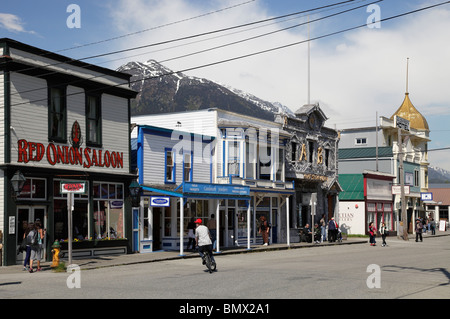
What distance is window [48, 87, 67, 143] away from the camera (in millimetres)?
25125

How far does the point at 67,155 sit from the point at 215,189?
25.5 ft

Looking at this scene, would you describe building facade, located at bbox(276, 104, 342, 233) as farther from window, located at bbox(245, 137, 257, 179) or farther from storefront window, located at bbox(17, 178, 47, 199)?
storefront window, located at bbox(17, 178, 47, 199)

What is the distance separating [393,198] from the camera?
6103cm

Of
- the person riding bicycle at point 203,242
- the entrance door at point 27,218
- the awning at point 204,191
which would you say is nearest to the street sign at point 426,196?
the awning at point 204,191

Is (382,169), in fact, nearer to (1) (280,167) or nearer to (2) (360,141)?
(2) (360,141)

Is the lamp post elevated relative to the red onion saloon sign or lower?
Answer: lower

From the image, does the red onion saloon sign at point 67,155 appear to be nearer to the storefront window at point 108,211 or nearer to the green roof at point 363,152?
the storefront window at point 108,211

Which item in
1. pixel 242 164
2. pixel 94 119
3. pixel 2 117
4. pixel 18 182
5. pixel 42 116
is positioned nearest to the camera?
pixel 18 182

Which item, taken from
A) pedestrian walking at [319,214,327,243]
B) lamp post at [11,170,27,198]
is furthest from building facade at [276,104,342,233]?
lamp post at [11,170,27,198]

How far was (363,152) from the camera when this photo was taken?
61906 mm

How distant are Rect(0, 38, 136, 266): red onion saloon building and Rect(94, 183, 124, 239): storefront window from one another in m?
0.04

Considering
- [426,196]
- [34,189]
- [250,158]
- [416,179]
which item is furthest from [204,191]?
[416,179]

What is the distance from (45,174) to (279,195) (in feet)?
58.9
